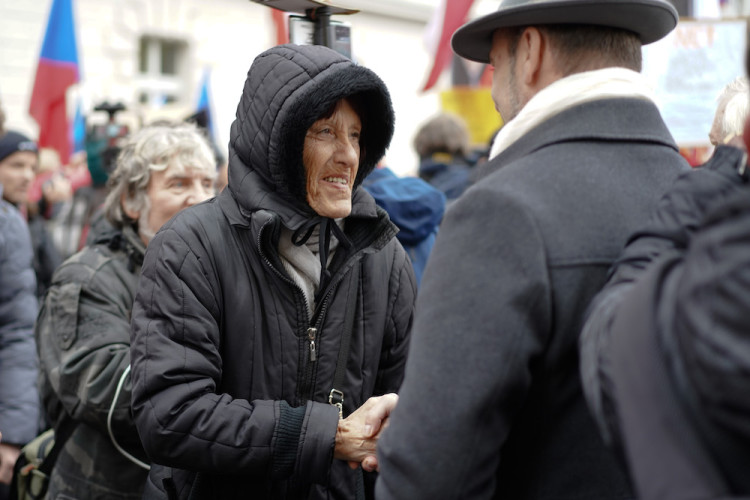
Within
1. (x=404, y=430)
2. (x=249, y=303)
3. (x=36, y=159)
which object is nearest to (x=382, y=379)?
(x=249, y=303)

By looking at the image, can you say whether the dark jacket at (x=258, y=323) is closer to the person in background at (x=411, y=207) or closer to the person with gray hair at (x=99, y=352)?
the person with gray hair at (x=99, y=352)

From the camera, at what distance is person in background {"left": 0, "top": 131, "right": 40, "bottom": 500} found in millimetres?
3162

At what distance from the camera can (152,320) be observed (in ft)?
6.68

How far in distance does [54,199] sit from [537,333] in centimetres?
714

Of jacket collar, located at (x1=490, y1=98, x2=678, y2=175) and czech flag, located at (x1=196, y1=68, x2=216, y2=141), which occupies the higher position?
jacket collar, located at (x1=490, y1=98, x2=678, y2=175)

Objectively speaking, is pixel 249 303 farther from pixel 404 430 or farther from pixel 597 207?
pixel 597 207

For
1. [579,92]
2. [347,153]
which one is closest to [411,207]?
[347,153]

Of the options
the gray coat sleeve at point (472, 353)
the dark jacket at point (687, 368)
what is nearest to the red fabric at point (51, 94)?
the gray coat sleeve at point (472, 353)

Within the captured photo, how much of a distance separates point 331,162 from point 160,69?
50.1 ft

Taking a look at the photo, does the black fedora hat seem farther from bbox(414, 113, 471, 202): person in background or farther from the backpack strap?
bbox(414, 113, 471, 202): person in background

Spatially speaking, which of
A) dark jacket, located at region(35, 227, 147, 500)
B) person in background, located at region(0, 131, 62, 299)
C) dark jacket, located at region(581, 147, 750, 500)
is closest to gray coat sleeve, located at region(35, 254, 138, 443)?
dark jacket, located at region(35, 227, 147, 500)

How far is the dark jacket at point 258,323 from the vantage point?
78.5 inches

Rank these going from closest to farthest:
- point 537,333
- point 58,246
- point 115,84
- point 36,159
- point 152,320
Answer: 1. point 537,333
2. point 152,320
3. point 36,159
4. point 58,246
5. point 115,84

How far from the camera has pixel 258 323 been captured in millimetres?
2098
